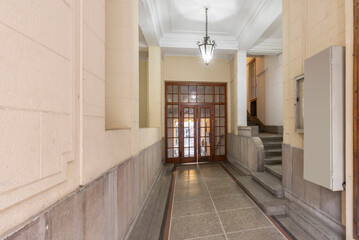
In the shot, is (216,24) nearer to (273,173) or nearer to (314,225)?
(273,173)

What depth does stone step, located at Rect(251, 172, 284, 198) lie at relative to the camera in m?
2.63

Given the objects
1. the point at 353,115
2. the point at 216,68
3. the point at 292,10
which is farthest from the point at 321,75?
the point at 216,68

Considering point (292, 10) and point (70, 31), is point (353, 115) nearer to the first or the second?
point (292, 10)

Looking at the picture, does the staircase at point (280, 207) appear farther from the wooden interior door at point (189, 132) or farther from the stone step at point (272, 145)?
the wooden interior door at point (189, 132)

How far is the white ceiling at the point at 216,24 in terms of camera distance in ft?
11.6

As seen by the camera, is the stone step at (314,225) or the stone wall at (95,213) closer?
the stone wall at (95,213)

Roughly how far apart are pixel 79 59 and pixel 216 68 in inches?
215

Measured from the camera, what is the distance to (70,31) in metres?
0.93

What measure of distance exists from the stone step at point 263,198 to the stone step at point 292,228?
0.34ft

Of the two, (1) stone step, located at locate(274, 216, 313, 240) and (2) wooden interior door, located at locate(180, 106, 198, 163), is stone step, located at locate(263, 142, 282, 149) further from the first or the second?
(2) wooden interior door, located at locate(180, 106, 198, 163)

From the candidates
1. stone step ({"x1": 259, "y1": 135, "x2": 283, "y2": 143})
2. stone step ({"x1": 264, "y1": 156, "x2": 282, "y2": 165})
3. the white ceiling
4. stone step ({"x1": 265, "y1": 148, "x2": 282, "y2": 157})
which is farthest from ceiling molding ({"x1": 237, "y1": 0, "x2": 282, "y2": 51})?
stone step ({"x1": 264, "y1": 156, "x2": 282, "y2": 165})

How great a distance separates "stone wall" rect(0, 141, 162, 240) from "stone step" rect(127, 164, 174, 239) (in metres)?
0.14

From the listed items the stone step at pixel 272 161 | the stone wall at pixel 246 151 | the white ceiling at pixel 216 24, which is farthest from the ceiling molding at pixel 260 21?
the stone step at pixel 272 161

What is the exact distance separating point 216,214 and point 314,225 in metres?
1.21
